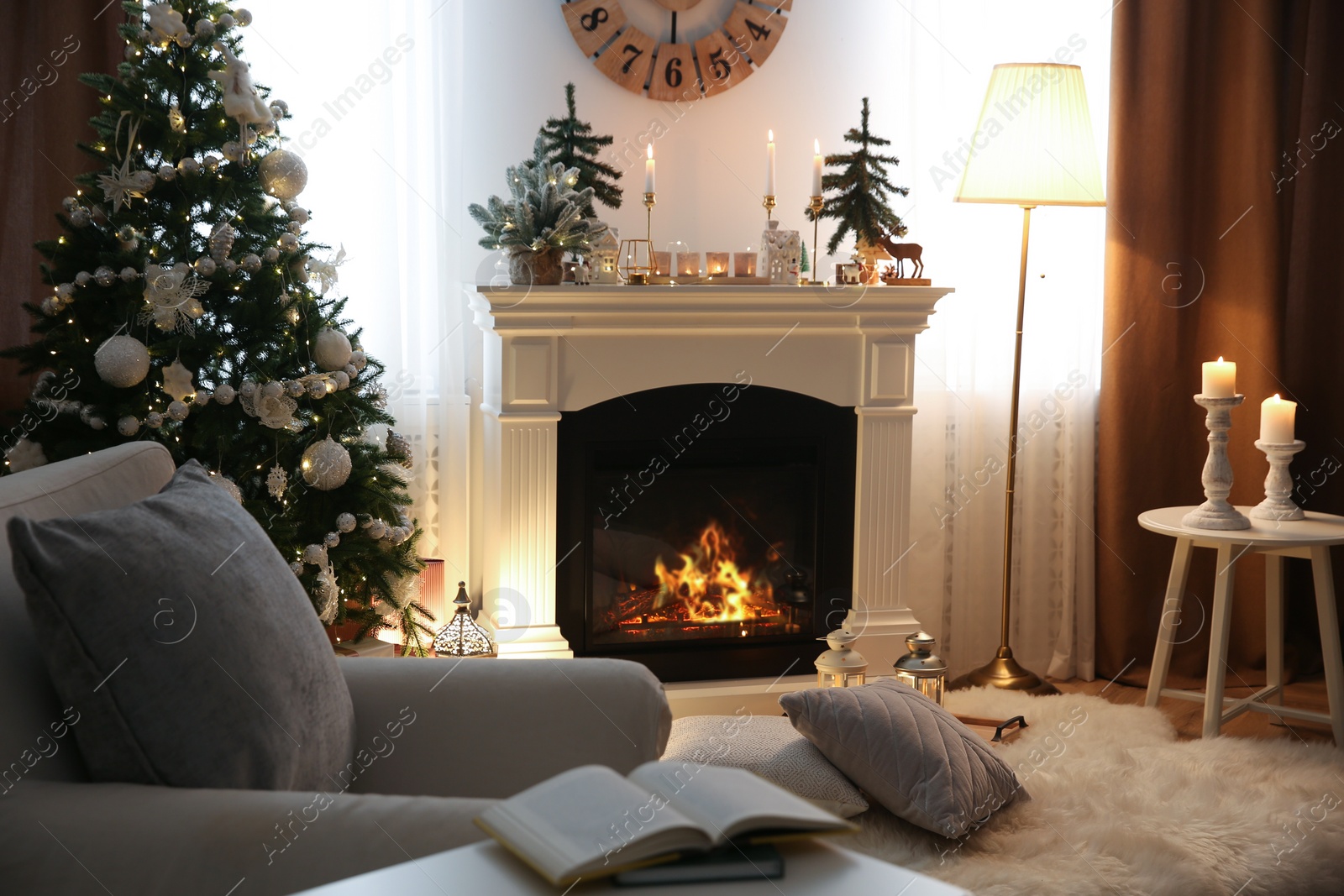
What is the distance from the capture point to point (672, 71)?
10.6ft

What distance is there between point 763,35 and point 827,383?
3.35ft

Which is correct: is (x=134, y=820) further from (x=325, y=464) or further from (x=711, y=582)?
(x=711, y=582)

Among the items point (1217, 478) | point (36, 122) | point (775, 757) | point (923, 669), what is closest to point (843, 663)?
point (923, 669)

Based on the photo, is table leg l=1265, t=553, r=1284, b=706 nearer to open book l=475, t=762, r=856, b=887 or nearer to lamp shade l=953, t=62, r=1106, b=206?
lamp shade l=953, t=62, r=1106, b=206

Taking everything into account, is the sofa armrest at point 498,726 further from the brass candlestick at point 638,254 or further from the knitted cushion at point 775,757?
the brass candlestick at point 638,254

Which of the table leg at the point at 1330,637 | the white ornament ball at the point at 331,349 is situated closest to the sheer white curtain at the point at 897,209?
the white ornament ball at the point at 331,349

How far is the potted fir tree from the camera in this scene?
9.06 ft

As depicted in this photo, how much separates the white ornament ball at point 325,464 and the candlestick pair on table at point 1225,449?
2.04 metres

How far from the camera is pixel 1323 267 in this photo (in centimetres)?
340

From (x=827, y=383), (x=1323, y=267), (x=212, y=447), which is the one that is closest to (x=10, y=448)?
(x=212, y=447)

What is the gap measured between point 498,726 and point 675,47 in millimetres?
2261

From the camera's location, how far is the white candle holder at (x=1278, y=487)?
2934 millimetres

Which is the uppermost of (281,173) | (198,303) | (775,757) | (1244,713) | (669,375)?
(281,173)

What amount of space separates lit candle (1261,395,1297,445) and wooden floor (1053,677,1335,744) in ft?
2.35
